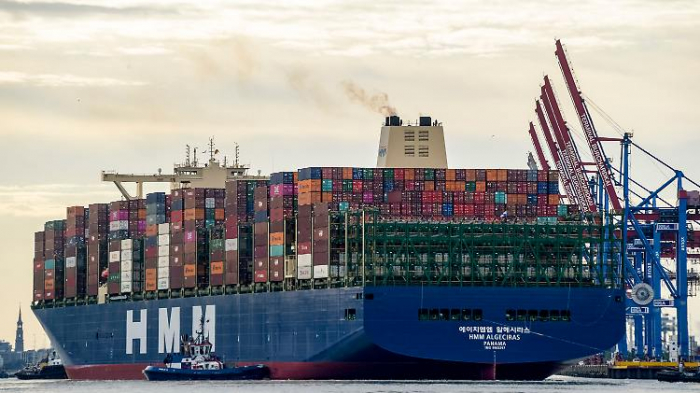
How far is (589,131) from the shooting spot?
15162 centimetres

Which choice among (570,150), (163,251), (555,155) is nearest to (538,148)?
(555,155)

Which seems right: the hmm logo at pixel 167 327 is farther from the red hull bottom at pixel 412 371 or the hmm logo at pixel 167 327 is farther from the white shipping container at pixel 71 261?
the red hull bottom at pixel 412 371

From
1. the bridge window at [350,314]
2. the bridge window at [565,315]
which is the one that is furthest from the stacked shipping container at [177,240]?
the bridge window at [565,315]

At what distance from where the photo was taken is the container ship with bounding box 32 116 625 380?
115 meters

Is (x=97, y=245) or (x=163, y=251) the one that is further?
(x=97, y=245)

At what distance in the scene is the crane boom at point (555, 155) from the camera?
164 metres

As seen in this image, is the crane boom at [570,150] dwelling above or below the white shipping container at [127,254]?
above

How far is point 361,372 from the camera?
117 m

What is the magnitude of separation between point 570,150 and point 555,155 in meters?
7.89

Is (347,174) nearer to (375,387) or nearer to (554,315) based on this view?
(554,315)

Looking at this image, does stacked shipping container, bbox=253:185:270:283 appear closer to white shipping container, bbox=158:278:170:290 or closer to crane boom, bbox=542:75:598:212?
white shipping container, bbox=158:278:170:290

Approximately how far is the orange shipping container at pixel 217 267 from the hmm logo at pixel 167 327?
7.91 feet

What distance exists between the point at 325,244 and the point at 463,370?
10.7 meters

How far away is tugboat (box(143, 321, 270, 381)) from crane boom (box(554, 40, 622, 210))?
113ft
